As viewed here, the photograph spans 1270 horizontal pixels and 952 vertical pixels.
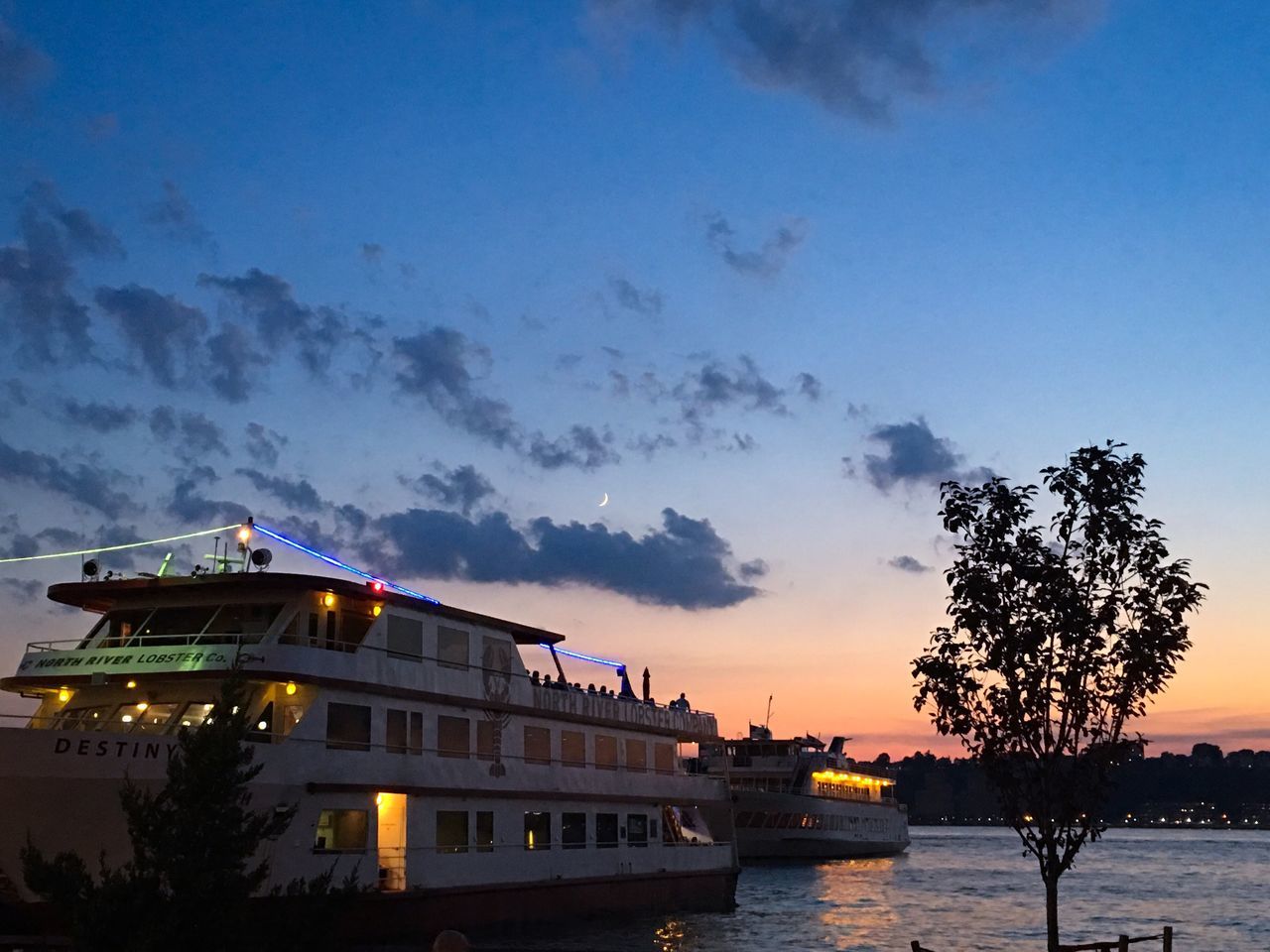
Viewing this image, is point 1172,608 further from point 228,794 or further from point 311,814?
point 311,814

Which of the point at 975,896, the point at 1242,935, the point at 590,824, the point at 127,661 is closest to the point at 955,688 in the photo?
the point at 127,661

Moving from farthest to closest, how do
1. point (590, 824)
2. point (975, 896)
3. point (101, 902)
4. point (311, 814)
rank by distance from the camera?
point (975, 896) → point (590, 824) → point (311, 814) → point (101, 902)

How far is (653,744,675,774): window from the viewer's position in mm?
40938

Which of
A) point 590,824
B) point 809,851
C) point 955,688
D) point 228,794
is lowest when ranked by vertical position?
point 809,851

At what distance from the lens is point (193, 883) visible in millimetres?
14766

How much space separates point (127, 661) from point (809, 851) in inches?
2815

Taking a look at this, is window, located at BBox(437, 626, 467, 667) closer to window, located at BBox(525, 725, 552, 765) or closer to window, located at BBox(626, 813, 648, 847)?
window, located at BBox(525, 725, 552, 765)

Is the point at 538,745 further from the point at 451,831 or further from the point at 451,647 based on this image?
the point at 451,647

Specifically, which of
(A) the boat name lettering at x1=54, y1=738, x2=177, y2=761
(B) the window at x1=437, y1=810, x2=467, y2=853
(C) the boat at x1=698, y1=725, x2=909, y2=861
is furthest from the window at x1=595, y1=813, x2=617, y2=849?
(C) the boat at x1=698, y1=725, x2=909, y2=861

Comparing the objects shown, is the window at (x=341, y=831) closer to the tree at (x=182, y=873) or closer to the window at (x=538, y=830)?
the window at (x=538, y=830)

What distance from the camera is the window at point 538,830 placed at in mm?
33406

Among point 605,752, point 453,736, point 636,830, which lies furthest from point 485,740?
point 636,830

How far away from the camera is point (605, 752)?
3797 centimetres

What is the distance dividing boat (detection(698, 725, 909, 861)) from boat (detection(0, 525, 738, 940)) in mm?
50586
